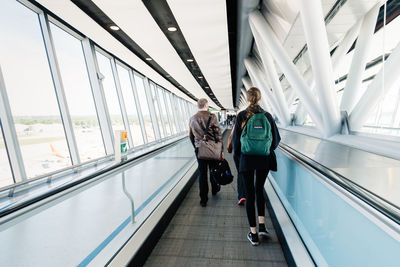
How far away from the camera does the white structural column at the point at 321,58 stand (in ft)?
11.8

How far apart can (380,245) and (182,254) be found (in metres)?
2.08

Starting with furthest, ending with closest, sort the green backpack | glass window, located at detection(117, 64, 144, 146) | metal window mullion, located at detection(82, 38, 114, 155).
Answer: glass window, located at detection(117, 64, 144, 146), metal window mullion, located at detection(82, 38, 114, 155), the green backpack

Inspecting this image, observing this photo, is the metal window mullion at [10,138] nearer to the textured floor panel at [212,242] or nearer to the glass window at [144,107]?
the textured floor panel at [212,242]

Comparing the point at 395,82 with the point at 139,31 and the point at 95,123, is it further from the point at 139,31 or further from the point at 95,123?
the point at 95,123

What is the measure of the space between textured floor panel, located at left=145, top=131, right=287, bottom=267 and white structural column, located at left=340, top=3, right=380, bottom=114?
325 cm

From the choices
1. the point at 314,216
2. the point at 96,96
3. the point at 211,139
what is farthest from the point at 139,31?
the point at 314,216

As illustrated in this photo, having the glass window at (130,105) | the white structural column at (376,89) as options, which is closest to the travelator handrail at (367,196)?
the white structural column at (376,89)

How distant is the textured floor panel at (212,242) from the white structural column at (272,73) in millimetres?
5040

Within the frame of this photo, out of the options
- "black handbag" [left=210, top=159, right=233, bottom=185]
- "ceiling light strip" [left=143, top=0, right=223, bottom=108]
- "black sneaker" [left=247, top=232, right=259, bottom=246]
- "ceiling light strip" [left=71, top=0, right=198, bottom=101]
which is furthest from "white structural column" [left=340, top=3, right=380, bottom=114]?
"ceiling light strip" [left=71, top=0, right=198, bottom=101]

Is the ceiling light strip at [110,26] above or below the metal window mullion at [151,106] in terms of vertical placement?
above

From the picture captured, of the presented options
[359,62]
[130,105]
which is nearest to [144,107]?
[130,105]

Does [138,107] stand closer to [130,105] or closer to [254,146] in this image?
[130,105]

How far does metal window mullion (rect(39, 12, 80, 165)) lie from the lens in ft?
20.9

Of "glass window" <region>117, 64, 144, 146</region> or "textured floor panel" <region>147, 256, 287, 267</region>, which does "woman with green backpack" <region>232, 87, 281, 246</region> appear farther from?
"glass window" <region>117, 64, 144, 146</region>
